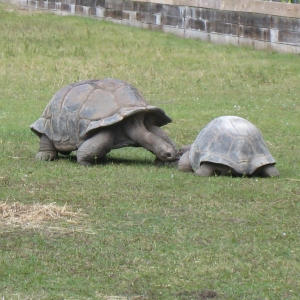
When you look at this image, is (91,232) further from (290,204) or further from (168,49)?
(168,49)

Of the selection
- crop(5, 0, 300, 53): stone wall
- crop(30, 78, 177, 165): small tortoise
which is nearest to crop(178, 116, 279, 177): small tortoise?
crop(30, 78, 177, 165): small tortoise

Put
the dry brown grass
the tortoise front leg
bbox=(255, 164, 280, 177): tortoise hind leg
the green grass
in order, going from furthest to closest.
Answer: the tortoise front leg, bbox=(255, 164, 280, 177): tortoise hind leg, the dry brown grass, the green grass

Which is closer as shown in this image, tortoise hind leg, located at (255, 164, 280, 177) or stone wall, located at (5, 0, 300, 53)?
tortoise hind leg, located at (255, 164, 280, 177)

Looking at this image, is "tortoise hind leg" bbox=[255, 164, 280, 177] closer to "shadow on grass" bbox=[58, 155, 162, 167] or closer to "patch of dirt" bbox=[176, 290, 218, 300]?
"shadow on grass" bbox=[58, 155, 162, 167]

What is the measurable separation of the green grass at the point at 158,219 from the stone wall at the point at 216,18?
361cm

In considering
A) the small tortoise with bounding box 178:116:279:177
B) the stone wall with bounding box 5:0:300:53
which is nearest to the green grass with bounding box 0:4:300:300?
the small tortoise with bounding box 178:116:279:177

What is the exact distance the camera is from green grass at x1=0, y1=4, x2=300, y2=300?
17.0ft

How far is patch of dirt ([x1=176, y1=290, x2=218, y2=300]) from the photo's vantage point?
16.1 ft

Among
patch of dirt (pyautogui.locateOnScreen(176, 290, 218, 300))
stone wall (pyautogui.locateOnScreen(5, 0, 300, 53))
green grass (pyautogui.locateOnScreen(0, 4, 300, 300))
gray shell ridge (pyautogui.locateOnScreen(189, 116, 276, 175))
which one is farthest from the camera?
stone wall (pyautogui.locateOnScreen(5, 0, 300, 53))

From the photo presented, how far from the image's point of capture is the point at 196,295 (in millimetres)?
4949

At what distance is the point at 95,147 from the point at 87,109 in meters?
0.43

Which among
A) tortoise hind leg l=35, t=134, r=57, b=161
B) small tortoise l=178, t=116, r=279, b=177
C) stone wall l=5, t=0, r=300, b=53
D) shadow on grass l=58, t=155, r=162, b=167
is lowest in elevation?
shadow on grass l=58, t=155, r=162, b=167

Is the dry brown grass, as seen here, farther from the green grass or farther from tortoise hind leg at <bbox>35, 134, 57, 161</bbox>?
tortoise hind leg at <bbox>35, 134, 57, 161</bbox>

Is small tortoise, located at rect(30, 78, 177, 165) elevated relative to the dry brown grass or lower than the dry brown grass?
elevated
